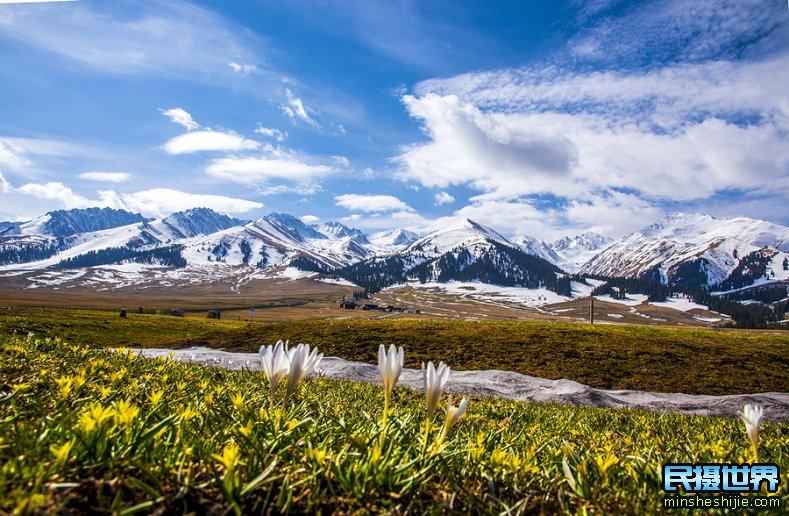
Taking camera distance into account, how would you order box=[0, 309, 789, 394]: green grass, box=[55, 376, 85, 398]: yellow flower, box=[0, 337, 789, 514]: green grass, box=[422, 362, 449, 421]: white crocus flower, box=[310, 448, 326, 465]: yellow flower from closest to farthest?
box=[0, 337, 789, 514]: green grass < box=[310, 448, 326, 465]: yellow flower < box=[422, 362, 449, 421]: white crocus flower < box=[55, 376, 85, 398]: yellow flower < box=[0, 309, 789, 394]: green grass

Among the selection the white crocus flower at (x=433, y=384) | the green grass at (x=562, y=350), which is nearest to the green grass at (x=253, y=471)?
the white crocus flower at (x=433, y=384)

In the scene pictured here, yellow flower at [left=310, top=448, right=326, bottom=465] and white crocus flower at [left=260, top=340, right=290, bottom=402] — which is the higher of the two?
white crocus flower at [left=260, top=340, right=290, bottom=402]

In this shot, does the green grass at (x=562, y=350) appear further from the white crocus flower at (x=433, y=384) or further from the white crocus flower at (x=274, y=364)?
the white crocus flower at (x=274, y=364)

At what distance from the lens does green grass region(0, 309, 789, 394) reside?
68.4ft

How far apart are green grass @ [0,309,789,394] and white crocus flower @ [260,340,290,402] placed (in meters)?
21.0

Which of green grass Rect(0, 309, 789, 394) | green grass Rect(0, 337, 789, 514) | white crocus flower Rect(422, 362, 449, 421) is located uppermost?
white crocus flower Rect(422, 362, 449, 421)

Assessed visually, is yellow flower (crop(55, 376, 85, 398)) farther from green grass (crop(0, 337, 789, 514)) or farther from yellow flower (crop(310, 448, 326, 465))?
yellow flower (crop(310, 448, 326, 465))

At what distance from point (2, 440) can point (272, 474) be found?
3.45 ft

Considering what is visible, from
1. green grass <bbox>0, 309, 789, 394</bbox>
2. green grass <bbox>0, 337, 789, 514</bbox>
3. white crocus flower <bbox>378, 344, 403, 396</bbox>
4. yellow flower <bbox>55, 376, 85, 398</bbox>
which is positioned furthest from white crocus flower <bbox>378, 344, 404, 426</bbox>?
green grass <bbox>0, 309, 789, 394</bbox>

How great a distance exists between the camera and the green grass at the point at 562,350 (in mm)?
20859

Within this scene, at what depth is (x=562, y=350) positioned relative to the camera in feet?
83.6

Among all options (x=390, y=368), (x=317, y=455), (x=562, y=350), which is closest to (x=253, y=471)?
(x=317, y=455)

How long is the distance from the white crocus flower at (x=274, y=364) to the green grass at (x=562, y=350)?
2098 cm

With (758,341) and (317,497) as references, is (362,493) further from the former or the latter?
(758,341)
